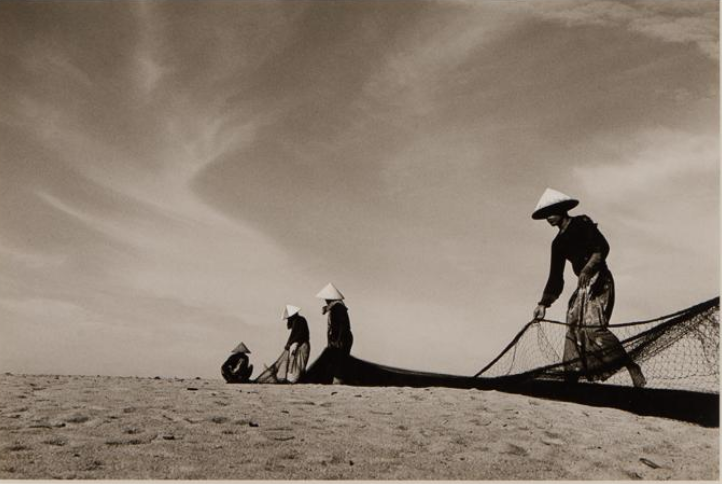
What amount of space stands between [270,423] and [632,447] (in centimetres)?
330

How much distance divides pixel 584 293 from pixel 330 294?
4.87 metres

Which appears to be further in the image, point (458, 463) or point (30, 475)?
point (458, 463)

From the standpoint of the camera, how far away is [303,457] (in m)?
4.82

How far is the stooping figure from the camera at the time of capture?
11.7 meters

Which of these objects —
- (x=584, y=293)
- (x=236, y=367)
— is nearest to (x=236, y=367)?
(x=236, y=367)

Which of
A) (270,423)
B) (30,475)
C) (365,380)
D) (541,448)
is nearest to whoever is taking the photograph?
(30,475)

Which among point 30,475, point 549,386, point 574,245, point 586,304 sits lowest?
point 30,475

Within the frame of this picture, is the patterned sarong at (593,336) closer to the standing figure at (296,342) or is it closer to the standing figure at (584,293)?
the standing figure at (584,293)

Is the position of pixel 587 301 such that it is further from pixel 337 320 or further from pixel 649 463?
pixel 337 320

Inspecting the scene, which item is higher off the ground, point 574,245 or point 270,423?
point 574,245

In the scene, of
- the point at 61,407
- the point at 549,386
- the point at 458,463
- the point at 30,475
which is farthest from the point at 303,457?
the point at 549,386

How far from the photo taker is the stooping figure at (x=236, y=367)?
11.7 meters


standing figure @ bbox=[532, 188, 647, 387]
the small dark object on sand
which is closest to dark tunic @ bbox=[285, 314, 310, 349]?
standing figure @ bbox=[532, 188, 647, 387]

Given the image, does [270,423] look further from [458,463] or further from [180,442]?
[458,463]
